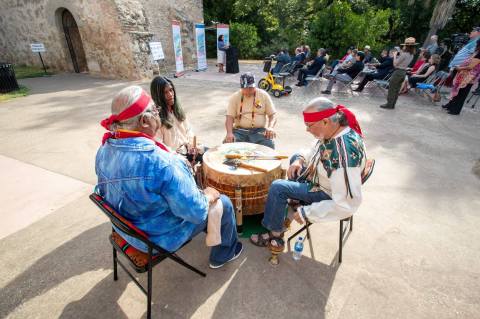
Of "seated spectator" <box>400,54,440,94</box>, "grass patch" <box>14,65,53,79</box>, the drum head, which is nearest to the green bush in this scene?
"grass patch" <box>14,65,53,79</box>

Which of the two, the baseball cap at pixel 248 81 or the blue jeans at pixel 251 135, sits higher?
the baseball cap at pixel 248 81

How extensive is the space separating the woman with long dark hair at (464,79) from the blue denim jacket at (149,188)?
25.6 feet

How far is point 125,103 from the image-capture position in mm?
1610

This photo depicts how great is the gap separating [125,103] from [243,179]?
4.20 feet

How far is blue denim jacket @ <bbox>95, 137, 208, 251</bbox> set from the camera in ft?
5.30

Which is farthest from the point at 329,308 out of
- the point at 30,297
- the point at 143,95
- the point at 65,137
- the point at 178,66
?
the point at 178,66

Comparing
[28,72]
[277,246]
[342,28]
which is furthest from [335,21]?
[28,72]

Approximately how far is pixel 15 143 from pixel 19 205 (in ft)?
8.60

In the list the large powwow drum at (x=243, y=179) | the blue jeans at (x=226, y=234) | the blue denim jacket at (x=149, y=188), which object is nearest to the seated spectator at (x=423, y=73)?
the large powwow drum at (x=243, y=179)

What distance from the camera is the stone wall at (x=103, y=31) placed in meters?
10.5

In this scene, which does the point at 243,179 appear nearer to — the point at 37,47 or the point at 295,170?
the point at 295,170

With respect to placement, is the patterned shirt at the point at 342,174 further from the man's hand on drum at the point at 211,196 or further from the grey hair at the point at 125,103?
the grey hair at the point at 125,103

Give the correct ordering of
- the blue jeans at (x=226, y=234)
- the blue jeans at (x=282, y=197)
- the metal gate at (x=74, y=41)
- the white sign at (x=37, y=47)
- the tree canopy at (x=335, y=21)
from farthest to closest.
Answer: the tree canopy at (x=335, y=21)
the metal gate at (x=74, y=41)
the white sign at (x=37, y=47)
the blue jeans at (x=282, y=197)
the blue jeans at (x=226, y=234)

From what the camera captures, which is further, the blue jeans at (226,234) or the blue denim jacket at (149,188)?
the blue jeans at (226,234)
